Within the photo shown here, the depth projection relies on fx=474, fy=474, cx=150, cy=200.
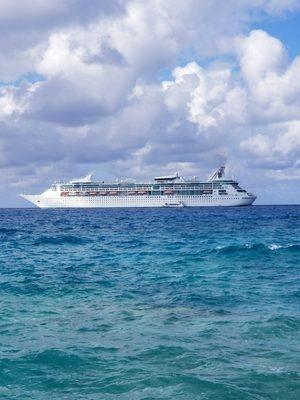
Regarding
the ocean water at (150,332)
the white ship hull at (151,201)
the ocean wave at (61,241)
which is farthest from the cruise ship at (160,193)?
the ocean water at (150,332)

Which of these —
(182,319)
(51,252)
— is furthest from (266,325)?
(51,252)

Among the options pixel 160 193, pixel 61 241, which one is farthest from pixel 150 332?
pixel 160 193

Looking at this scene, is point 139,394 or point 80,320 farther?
point 80,320

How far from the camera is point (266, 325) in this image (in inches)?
550

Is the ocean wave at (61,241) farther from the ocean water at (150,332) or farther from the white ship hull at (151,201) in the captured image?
the white ship hull at (151,201)

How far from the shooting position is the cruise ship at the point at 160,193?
521ft

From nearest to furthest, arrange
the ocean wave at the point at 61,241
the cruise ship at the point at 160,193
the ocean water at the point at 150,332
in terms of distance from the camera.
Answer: the ocean water at the point at 150,332
the ocean wave at the point at 61,241
the cruise ship at the point at 160,193

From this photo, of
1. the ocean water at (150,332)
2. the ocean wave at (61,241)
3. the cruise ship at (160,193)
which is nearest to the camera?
the ocean water at (150,332)

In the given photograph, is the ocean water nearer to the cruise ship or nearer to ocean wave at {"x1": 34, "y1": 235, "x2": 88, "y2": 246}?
ocean wave at {"x1": 34, "y1": 235, "x2": 88, "y2": 246}

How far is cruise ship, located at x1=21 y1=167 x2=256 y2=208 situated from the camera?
158875 mm

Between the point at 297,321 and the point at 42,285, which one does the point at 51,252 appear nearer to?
the point at 42,285

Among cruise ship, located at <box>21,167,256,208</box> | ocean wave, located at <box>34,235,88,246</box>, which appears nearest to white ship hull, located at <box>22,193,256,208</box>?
cruise ship, located at <box>21,167,256,208</box>

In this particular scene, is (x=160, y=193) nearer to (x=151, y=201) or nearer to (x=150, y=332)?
(x=151, y=201)

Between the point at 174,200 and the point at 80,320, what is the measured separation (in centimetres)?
14383
